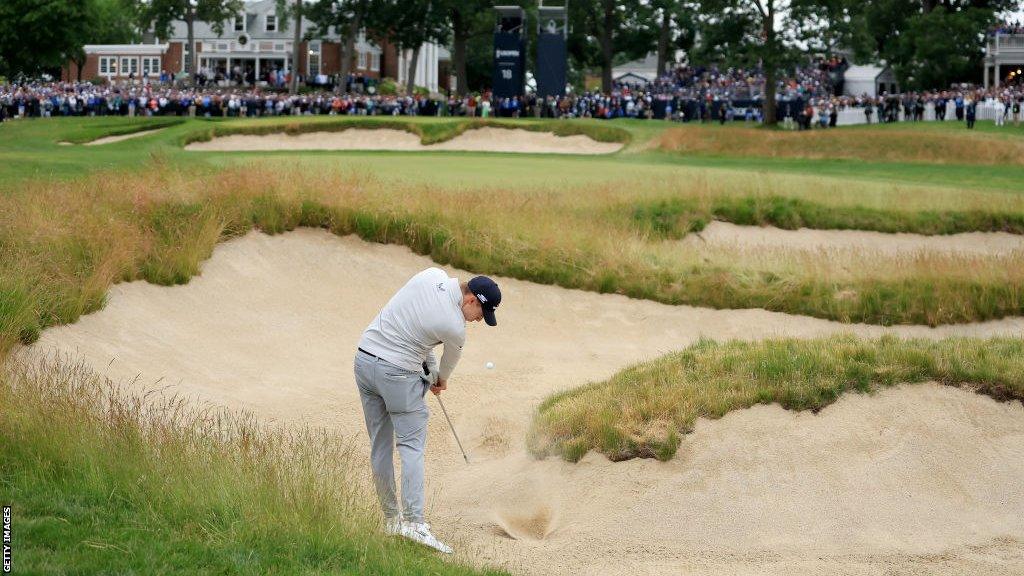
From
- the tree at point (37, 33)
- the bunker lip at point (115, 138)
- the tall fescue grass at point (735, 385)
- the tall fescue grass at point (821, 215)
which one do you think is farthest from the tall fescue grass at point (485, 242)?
the tree at point (37, 33)

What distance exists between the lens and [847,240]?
81.4ft

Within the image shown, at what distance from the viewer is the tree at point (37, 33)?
91.1m

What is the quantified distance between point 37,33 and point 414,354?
9216 cm

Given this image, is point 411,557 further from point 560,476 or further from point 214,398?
point 214,398

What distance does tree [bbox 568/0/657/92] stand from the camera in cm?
9006

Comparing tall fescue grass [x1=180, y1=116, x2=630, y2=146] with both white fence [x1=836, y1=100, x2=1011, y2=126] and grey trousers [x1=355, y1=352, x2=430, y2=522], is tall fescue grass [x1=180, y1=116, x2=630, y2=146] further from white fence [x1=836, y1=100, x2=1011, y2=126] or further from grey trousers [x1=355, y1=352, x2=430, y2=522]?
grey trousers [x1=355, y1=352, x2=430, y2=522]

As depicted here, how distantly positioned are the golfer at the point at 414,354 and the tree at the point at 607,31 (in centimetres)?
7987

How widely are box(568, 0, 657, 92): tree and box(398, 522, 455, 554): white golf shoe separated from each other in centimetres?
8018

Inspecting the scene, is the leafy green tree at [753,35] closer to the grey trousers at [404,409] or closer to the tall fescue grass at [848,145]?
the tall fescue grass at [848,145]

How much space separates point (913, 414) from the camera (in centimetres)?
1220

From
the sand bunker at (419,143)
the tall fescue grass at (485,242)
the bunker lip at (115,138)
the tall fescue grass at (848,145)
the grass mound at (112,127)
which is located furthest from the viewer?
the grass mound at (112,127)

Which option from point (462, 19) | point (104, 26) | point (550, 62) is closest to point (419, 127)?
point (550, 62)

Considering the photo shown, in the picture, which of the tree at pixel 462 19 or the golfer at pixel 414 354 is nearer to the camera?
the golfer at pixel 414 354

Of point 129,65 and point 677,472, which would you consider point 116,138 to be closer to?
point 677,472
